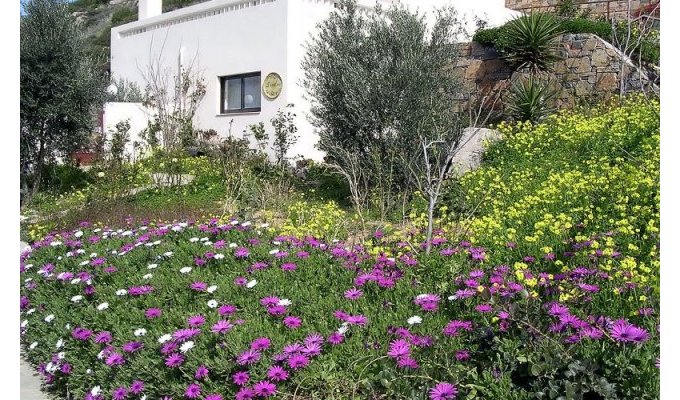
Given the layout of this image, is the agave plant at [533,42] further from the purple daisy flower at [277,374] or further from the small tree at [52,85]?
the purple daisy flower at [277,374]

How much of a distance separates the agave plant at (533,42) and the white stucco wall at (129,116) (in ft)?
27.2

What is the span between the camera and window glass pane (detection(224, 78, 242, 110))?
553 inches

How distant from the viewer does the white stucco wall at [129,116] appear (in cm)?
1469

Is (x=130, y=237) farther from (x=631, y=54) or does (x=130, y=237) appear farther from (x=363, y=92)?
(x=631, y=54)

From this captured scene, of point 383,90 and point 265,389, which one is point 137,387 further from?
point 383,90

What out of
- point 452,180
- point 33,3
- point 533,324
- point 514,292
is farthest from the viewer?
point 33,3

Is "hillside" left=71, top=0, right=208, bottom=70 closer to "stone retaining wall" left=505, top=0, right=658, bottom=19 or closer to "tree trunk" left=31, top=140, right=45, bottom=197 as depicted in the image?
"stone retaining wall" left=505, top=0, right=658, bottom=19

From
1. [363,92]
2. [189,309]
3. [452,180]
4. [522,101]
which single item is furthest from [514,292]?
[522,101]

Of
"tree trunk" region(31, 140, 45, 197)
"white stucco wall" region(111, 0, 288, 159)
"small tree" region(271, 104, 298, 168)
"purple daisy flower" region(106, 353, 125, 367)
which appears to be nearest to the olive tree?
"small tree" region(271, 104, 298, 168)

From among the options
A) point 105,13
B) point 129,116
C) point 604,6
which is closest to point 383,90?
point 129,116

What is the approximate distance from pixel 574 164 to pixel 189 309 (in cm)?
548

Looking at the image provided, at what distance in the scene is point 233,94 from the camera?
46.5 ft

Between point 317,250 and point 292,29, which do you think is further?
point 292,29

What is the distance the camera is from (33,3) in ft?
33.1
